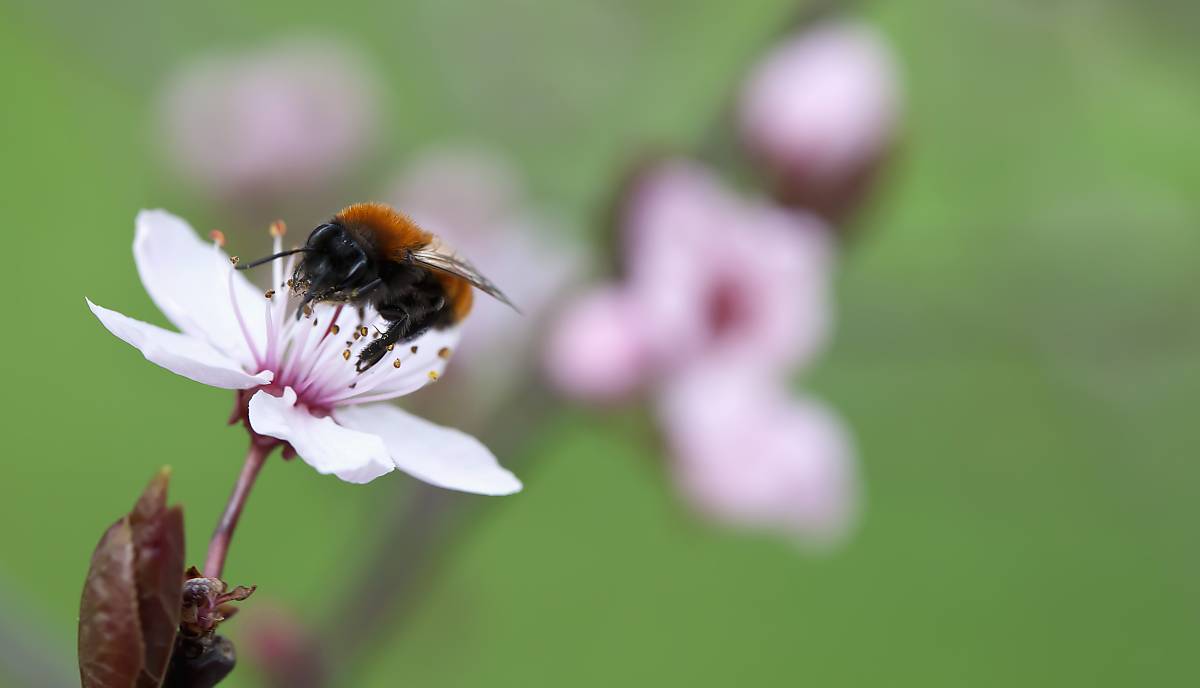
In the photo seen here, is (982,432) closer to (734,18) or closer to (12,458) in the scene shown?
(734,18)

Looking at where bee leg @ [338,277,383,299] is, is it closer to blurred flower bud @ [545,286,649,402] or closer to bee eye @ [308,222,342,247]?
bee eye @ [308,222,342,247]

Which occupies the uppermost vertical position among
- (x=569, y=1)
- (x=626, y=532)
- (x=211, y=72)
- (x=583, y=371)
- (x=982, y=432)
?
(x=569, y=1)

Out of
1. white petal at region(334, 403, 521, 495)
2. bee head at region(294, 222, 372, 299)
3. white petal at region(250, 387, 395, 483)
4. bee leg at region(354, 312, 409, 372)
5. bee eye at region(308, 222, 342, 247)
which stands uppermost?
bee eye at region(308, 222, 342, 247)

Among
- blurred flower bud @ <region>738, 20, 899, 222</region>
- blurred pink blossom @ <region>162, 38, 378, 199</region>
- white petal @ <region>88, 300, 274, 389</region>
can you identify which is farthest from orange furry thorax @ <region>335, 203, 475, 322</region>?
blurred pink blossom @ <region>162, 38, 378, 199</region>

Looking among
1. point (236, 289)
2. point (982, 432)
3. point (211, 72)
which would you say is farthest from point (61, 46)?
point (982, 432)

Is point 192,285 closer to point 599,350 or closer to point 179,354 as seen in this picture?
point 179,354

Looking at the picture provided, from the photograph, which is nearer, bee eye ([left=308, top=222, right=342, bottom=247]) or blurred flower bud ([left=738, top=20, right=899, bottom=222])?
bee eye ([left=308, top=222, right=342, bottom=247])
